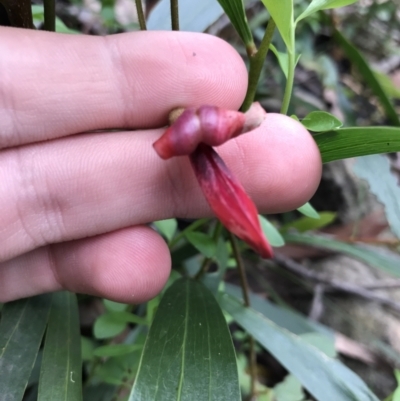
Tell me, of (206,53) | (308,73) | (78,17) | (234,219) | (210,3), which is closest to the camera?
(234,219)

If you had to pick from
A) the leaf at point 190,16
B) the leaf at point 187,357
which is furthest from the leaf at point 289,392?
the leaf at point 190,16

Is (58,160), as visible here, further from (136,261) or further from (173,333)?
(173,333)

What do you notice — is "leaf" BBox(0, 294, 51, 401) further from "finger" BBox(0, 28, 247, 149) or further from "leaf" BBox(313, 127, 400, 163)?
"leaf" BBox(313, 127, 400, 163)

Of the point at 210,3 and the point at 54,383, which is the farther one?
the point at 210,3

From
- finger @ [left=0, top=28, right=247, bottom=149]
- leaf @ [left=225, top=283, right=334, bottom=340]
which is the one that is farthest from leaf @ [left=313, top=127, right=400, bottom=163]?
leaf @ [left=225, top=283, right=334, bottom=340]

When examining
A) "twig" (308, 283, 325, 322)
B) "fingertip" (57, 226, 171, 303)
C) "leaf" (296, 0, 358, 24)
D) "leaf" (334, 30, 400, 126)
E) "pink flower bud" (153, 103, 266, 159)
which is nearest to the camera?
"pink flower bud" (153, 103, 266, 159)

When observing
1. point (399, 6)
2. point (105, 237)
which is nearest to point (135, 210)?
point (105, 237)

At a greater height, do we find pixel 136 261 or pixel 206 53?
pixel 206 53
